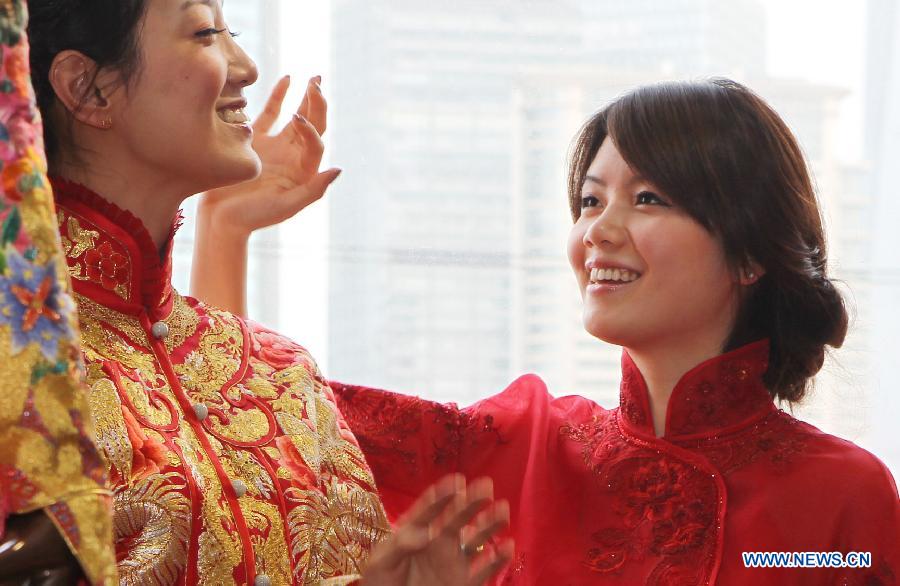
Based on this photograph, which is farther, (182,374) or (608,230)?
(608,230)

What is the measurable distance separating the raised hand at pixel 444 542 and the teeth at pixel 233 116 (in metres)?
0.48

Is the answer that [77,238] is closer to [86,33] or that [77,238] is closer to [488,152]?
[86,33]

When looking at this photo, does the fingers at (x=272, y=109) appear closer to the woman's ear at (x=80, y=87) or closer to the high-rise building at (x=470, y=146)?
the woman's ear at (x=80, y=87)

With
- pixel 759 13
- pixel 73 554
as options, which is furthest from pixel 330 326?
pixel 73 554

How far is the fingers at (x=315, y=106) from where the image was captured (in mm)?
1628

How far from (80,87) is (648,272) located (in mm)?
724

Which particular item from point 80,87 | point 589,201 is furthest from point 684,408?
point 80,87

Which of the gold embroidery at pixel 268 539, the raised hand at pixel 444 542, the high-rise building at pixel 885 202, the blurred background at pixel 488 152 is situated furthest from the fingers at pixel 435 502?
the high-rise building at pixel 885 202

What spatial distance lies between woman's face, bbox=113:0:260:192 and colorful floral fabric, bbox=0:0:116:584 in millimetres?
402

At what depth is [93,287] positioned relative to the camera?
1173 millimetres

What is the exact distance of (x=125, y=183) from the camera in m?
1.21

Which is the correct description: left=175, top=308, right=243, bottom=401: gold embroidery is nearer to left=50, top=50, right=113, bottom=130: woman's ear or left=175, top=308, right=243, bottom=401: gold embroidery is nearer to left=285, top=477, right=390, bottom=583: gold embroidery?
left=285, top=477, right=390, bottom=583: gold embroidery

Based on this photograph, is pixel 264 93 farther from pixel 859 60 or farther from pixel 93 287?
pixel 93 287

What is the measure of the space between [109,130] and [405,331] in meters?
1.93
